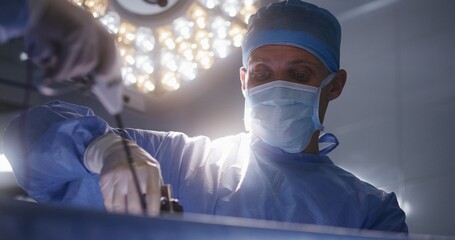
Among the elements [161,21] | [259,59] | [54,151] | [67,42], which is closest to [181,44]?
[161,21]

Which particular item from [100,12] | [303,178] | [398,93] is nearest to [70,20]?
[303,178]

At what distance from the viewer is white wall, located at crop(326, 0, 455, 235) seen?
2.14 meters

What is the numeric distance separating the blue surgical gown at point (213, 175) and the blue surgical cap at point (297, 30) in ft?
0.96

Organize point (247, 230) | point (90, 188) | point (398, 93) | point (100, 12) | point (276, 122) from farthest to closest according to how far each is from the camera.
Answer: point (398, 93) < point (100, 12) < point (276, 122) < point (90, 188) < point (247, 230)

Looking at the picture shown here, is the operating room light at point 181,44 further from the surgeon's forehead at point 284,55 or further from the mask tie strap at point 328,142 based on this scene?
the mask tie strap at point 328,142

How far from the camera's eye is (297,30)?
1.87m

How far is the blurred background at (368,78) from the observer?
2131 mm

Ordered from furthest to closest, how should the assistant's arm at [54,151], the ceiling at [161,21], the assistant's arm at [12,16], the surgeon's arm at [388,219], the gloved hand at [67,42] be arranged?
the ceiling at [161,21] < the surgeon's arm at [388,219] < the assistant's arm at [54,151] < the assistant's arm at [12,16] < the gloved hand at [67,42]

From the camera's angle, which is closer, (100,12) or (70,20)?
(70,20)

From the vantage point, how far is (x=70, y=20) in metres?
1.07

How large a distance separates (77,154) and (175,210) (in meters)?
0.39

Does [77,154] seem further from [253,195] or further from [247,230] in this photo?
[247,230]

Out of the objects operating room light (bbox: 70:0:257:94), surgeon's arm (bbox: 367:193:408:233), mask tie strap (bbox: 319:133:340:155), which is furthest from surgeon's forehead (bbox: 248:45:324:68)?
A: surgeon's arm (bbox: 367:193:408:233)

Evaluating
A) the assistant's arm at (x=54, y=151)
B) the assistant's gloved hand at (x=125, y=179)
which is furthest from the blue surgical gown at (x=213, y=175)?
the assistant's gloved hand at (x=125, y=179)
